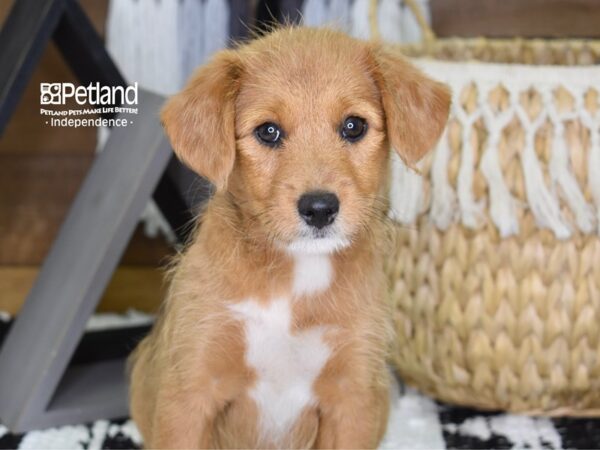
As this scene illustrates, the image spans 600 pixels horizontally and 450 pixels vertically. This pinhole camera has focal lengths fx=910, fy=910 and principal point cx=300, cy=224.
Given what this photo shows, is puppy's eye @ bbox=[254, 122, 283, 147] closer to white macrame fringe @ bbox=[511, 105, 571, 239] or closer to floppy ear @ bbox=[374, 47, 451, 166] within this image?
floppy ear @ bbox=[374, 47, 451, 166]

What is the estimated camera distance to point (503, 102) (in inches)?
80.5

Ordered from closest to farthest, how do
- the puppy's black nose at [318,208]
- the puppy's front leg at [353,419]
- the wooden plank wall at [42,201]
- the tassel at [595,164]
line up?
the puppy's black nose at [318,208] < the puppy's front leg at [353,419] < the tassel at [595,164] < the wooden plank wall at [42,201]

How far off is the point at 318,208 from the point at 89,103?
1255 mm

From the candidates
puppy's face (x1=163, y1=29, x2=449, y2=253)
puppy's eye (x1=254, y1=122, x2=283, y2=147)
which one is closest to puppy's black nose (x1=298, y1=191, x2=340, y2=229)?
puppy's face (x1=163, y1=29, x2=449, y2=253)

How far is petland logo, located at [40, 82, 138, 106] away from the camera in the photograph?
2225mm

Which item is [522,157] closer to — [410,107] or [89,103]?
[410,107]

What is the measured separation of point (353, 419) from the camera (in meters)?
1.67

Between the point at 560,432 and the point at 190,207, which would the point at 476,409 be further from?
the point at 190,207

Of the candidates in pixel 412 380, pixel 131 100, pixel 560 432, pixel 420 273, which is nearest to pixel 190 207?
pixel 131 100

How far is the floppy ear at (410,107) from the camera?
1569 millimetres

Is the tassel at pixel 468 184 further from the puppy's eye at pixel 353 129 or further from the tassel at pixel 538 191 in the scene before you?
the puppy's eye at pixel 353 129

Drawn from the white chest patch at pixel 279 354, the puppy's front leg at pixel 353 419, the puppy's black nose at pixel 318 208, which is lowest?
the puppy's front leg at pixel 353 419

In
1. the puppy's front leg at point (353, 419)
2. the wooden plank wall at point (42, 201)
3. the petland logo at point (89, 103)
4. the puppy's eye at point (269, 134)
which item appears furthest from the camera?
the wooden plank wall at point (42, 201)

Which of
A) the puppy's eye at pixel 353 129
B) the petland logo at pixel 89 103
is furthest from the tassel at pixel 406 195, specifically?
the petland logo at pixel 89 103
